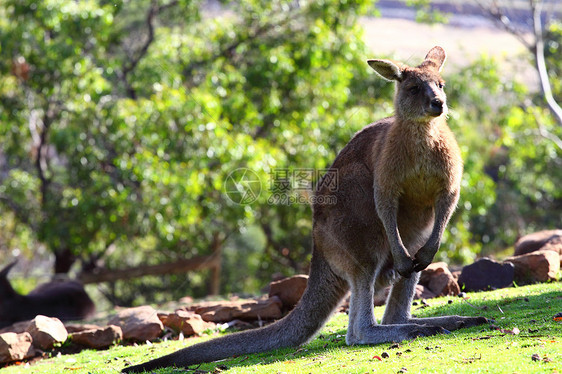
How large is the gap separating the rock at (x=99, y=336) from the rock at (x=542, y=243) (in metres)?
4.53

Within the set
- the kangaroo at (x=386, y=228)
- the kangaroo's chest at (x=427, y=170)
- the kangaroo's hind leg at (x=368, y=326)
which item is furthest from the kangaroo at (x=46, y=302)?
the kangaroo's chest at (x=427, y=170)

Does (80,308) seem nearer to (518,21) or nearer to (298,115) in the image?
(298,115)

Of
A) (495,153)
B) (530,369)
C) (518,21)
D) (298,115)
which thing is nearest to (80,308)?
(298,115)

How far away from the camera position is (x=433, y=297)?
21.2 ft

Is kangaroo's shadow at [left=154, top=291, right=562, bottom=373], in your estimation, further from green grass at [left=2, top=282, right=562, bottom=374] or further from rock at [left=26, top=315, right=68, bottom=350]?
rock at [left=26, top=315, right=68, bottom=350]

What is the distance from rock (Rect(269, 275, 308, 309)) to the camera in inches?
253

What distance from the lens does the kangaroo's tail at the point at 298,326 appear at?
4805 millimetres

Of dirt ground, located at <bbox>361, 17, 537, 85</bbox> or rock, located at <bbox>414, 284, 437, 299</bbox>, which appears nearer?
rock, located at <bbox>414, 284, 437, 299</bbox>

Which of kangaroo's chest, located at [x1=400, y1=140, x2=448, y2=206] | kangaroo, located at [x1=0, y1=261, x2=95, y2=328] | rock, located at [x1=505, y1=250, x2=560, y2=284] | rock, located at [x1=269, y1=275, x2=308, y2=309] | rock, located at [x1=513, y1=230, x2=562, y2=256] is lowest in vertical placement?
kangaroo, located at [x1=0, y1=261, x2=95, y2=328]

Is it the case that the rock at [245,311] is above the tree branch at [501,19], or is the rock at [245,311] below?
below

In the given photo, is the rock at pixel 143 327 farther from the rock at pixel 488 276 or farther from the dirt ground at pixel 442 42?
the dirt ground at pixel 442 42

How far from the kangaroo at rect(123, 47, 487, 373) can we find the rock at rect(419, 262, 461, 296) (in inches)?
56.7

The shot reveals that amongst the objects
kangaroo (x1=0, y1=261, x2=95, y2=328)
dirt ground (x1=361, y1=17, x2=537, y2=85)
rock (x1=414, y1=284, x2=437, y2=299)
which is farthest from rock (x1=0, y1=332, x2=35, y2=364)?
dirt ground (x1=361, y1=17, x2=537, y2=85)

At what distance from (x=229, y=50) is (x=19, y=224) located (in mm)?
5391
